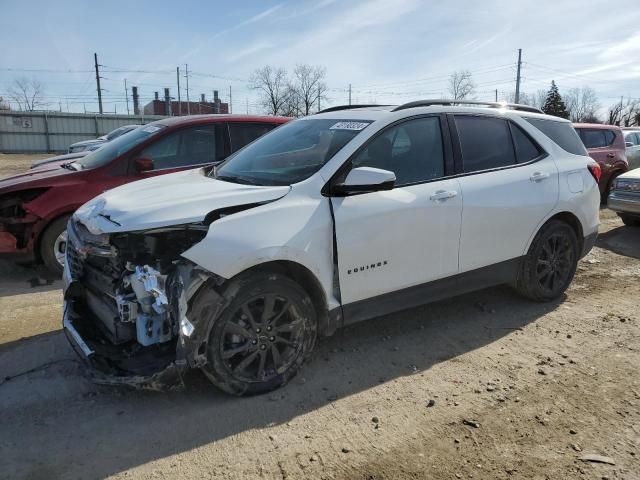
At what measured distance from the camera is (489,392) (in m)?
3.46

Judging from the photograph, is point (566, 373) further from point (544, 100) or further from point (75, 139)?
point (544, 100)

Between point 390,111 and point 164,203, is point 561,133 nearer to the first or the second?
point 390,111

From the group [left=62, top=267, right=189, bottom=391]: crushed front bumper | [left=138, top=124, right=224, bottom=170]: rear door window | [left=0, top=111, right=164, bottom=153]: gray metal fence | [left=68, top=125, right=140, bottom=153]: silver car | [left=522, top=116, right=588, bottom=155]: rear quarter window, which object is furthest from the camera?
[left=0, top=111, right=164, bottom=153]: gray metal fence

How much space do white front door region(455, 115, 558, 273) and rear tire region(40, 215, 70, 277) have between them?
4299 mm

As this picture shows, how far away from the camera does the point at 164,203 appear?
3.25 meters

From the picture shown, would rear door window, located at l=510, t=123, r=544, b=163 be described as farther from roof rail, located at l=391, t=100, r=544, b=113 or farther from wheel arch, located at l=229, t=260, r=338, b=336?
wheel arch, located at l=229, t=260, r=338, b=336

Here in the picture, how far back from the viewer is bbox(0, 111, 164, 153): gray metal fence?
40156 mm

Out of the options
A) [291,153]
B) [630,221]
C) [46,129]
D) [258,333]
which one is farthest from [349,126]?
[46,129]

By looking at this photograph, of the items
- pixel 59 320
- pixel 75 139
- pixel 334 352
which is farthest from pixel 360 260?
pixel 75 139

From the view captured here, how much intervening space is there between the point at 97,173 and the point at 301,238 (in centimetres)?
376

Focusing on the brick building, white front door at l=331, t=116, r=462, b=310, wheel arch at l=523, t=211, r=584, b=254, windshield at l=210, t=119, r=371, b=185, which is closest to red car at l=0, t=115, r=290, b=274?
windshield at l=210, t=119, r=371, b=185

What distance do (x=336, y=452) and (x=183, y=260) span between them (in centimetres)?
141

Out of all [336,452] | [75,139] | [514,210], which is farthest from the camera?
[75,139]

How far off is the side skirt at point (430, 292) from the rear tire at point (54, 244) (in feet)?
12.2
